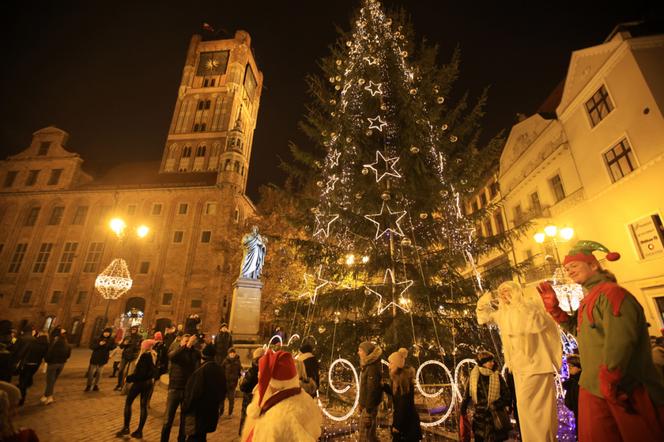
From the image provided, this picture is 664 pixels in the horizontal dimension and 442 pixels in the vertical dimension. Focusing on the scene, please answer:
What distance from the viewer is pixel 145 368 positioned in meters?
6.04

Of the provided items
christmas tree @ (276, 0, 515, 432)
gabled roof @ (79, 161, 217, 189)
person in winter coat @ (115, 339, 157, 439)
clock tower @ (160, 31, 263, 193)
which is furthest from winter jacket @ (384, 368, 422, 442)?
gabled roof @ (79, 161, 217, 189)

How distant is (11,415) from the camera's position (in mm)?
2514

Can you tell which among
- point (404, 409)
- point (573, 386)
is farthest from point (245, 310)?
point (573, 386)

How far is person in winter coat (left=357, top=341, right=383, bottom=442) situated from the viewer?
4.46m

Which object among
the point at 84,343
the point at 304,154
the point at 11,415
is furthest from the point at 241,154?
the point at 11,415

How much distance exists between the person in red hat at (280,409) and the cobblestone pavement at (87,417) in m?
4.77

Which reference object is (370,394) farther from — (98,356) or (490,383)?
(98,356)

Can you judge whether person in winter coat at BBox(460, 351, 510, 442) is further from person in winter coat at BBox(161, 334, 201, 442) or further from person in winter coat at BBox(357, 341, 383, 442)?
person in winter coat at BBox(161, 334, 201, 442)

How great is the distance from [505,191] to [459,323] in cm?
1958

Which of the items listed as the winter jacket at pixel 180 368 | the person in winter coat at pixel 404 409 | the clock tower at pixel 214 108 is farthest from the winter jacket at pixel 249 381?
the clock tower at pixel 214 108

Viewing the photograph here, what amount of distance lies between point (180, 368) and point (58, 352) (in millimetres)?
5826

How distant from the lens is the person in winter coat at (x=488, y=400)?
3.78 metres

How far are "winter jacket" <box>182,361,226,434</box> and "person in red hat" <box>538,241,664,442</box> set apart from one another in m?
4.34

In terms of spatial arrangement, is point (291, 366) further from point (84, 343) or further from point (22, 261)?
point (22, 261)
